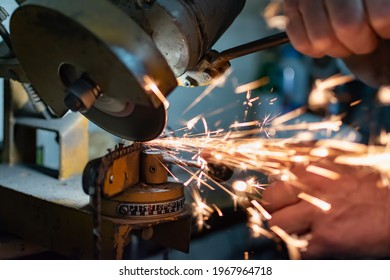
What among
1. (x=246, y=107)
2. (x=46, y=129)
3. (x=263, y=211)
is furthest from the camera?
(x=246, y=107)

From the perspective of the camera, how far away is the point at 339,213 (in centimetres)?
89

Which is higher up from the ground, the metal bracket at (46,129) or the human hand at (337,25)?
the human hand at (337,25)

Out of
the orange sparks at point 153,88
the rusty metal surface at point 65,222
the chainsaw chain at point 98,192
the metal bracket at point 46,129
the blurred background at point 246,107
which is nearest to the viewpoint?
the orange sparks at point 153,88

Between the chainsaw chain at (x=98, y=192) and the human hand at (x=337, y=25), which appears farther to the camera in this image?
the chainsaw chain at (x=98, y=192)

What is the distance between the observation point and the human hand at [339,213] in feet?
2.89

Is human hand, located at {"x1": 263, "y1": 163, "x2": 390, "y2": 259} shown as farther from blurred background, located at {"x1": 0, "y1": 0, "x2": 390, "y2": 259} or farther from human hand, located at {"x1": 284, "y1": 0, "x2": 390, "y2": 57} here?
blurred background, located at {"x1": 0, "y1": 0, "x2": 390, "y2": 259}

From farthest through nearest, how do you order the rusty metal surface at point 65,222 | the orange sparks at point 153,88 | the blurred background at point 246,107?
1. the blurred background at point 246,107
2. the rusty metal surface at point 65,222
3. the orange sparks at point 153,88

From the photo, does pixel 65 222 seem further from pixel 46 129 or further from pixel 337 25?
pixel 337 25

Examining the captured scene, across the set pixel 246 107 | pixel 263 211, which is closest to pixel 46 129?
pixel 263 211

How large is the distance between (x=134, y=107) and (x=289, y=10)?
0.32 meters

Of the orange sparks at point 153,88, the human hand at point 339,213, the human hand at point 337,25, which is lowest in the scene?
the human hand at point 339,213

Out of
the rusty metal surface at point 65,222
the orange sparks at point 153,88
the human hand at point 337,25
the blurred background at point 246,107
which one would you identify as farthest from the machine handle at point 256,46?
the blurred background at point 246,107

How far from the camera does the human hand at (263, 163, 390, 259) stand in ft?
2.89

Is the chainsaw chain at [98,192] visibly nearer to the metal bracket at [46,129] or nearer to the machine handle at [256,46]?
the machine handle at [256,46]
